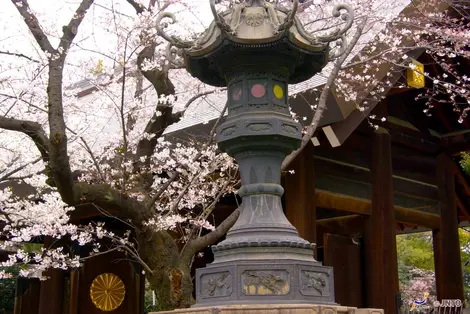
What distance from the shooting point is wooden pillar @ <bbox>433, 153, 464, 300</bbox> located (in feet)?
41.7

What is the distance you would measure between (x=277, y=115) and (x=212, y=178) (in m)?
4.95

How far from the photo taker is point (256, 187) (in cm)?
509

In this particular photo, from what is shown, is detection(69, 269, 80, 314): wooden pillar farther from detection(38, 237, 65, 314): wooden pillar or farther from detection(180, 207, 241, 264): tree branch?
detection(180, 207, 241, 264): tree branch

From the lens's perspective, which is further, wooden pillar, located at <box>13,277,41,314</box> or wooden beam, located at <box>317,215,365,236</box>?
wooden pillar, located at <box>13,277,41,314</box>

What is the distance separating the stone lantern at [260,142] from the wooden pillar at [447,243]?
28.5ft

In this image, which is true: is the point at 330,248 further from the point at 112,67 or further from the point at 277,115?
the point at 277,115

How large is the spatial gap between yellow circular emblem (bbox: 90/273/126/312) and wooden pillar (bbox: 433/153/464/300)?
715 cm

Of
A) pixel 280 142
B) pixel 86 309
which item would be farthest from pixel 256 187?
pixel 86 309

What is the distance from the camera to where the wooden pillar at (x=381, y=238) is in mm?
10633

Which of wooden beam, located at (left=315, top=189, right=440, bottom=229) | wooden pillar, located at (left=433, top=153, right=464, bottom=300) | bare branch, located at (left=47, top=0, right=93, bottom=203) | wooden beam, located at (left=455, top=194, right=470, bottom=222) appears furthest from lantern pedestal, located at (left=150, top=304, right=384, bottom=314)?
wooden beam, located at (left=455, top=194, right=470, bottom=222)

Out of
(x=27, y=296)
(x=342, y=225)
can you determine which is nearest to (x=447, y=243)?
(x=342, y=225)

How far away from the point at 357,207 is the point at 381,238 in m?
A: 0.74

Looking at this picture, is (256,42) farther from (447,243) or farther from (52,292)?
(52,292)

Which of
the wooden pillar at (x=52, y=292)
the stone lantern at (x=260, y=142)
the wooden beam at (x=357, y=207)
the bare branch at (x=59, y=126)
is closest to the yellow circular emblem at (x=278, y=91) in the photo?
the stone lantern at (x=260, y=142)
